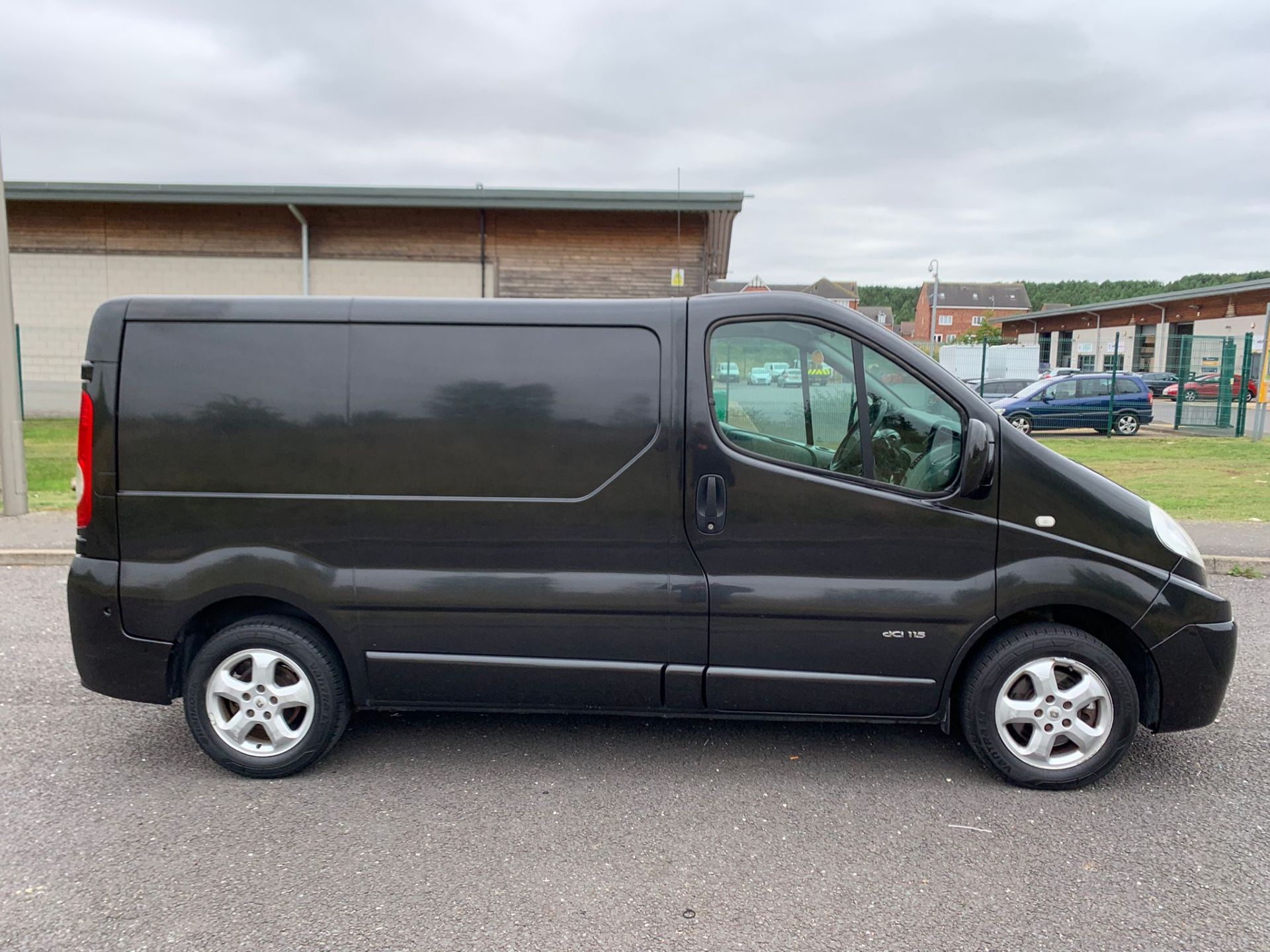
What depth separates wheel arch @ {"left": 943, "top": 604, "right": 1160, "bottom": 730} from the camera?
364cm

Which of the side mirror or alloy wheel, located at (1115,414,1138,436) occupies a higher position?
the side mirror

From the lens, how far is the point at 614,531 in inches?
143

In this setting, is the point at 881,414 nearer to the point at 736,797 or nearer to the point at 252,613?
the point at 736,797

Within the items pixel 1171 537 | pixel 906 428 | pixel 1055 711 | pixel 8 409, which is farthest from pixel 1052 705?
pixel 8 409

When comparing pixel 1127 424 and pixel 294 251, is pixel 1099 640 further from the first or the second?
pixel 1127 424

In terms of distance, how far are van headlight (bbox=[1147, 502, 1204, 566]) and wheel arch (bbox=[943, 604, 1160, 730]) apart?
37 cm

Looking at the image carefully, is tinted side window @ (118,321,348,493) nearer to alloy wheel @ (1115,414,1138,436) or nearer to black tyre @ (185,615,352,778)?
black tyre @ (185,615,352,778)

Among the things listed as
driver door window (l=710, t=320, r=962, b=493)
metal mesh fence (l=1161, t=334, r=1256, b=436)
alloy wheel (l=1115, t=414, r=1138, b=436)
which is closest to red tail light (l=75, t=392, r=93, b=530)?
driver door window (l=710, t=320, r=962, b=493)

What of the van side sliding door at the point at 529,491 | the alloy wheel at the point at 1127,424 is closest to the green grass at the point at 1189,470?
the alloy wheel at the point at 1127,424

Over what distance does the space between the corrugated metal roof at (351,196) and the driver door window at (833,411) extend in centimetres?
1507

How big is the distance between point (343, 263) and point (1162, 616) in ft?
61.6

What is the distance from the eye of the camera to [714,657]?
12.0 feet

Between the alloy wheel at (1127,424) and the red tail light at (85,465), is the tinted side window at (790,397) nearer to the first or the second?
the red tail light at (85,465)

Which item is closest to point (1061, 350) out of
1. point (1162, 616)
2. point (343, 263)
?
point (343, 263)
